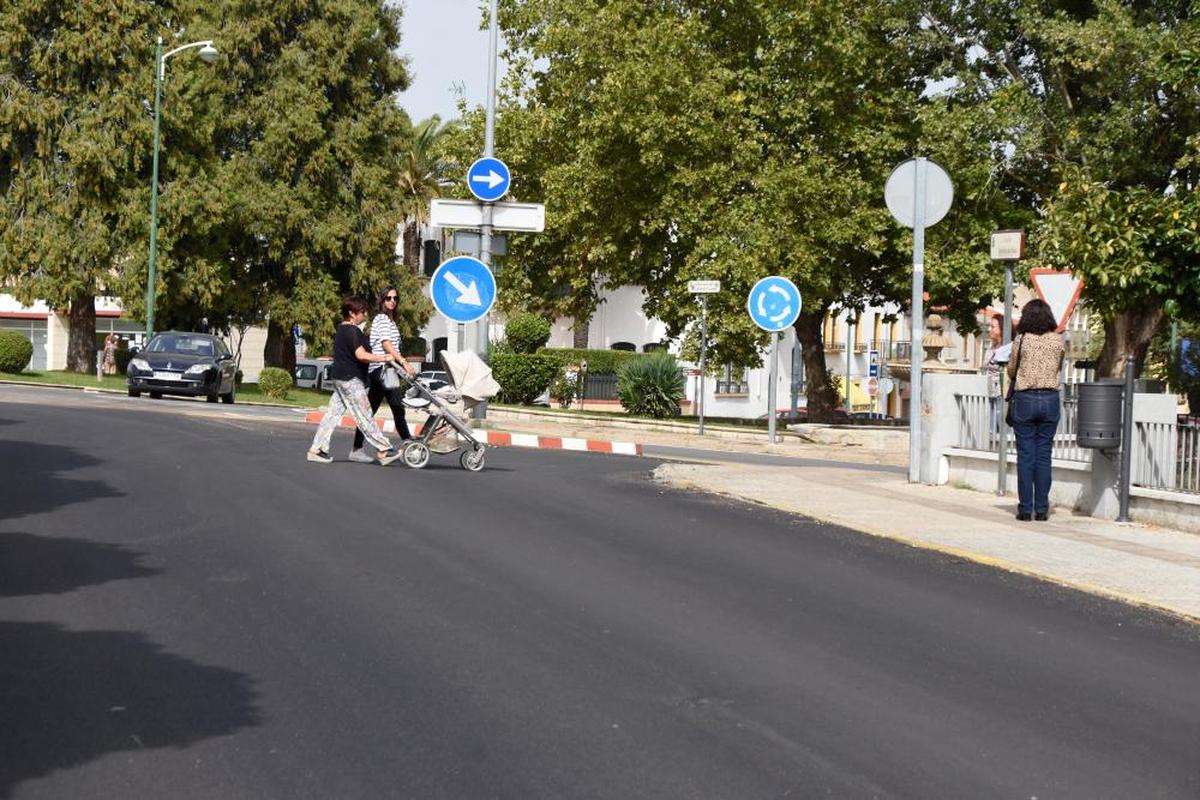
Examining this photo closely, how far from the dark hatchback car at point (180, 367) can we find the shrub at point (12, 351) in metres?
13.5

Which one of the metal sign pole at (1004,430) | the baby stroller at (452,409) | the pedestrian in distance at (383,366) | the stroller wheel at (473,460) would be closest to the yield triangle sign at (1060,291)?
the metal sign pole at (1004,430)

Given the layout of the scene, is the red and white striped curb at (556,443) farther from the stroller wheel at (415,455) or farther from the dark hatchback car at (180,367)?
the dark hatchback car at (180,367)

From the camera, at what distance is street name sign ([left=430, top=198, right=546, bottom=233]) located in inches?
950

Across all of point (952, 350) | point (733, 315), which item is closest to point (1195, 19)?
point (733, 315)

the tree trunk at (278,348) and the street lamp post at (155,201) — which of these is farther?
the tree trunk at (278,348)

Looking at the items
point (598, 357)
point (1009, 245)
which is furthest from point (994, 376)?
point (598, 357)

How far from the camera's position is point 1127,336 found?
33.7 meters

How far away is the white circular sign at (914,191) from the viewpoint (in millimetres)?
17484

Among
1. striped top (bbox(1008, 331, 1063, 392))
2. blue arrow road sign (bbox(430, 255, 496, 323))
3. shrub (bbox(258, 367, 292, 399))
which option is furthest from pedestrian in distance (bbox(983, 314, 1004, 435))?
shrub (bbox(258, 367, 292, 399))

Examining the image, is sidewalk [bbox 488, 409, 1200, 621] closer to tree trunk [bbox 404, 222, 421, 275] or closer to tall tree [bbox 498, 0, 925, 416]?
tall tree [bbox 498, 0, 925, 416]

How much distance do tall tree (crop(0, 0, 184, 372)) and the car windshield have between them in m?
17.3

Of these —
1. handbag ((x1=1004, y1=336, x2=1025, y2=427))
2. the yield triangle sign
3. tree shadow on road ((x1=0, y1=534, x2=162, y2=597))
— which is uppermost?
the yield triangle sign

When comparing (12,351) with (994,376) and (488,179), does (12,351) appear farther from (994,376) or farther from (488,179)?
(994,376)

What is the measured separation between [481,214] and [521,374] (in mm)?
15819
